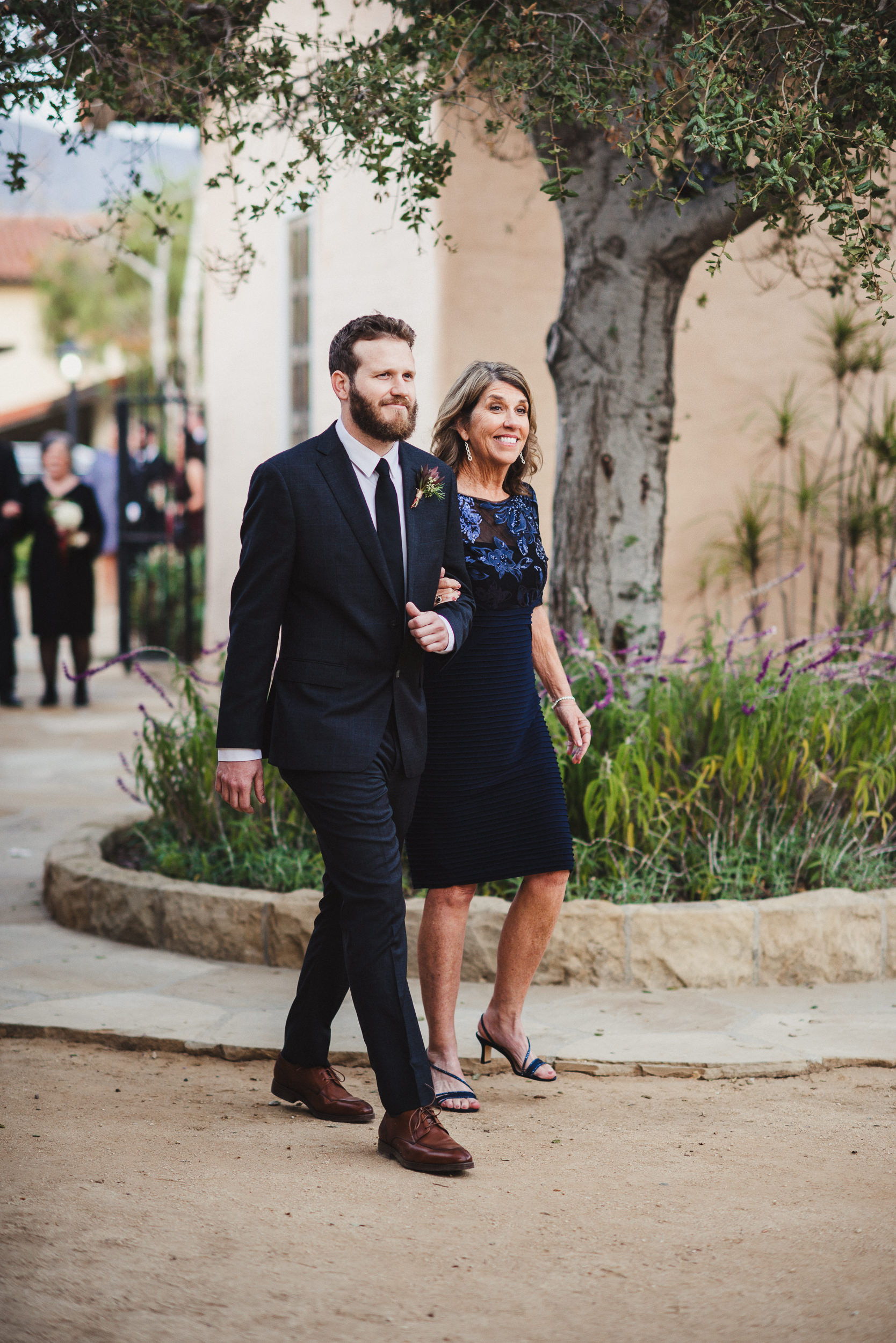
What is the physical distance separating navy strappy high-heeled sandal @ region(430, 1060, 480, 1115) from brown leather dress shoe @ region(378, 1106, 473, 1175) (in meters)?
0.38

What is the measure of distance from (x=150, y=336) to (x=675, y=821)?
1903 inches

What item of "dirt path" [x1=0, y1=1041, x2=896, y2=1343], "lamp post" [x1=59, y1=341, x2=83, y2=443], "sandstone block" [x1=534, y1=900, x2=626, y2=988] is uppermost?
"lamp post" [x1=59, y1=341, x2=83, y2=443]

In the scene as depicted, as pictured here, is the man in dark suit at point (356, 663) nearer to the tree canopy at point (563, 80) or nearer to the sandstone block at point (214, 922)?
the tree canopy at point (563, 80)

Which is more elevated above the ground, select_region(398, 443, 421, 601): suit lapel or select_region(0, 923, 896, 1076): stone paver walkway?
select_region(398, 443, 421, 601): suit lapel

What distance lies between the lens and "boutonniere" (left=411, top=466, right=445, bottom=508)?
340 centimetres

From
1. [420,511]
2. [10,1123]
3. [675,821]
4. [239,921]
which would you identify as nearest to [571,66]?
[420,511]

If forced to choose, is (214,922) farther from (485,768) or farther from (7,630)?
(7,630)

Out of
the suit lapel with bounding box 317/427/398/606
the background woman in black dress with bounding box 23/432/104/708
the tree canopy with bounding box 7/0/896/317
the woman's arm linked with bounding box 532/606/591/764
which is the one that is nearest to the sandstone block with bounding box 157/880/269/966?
the woman's arm linked with bounding box 532/606/591/764

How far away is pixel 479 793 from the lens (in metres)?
3.68

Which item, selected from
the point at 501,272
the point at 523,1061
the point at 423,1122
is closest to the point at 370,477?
the point at 423,1122

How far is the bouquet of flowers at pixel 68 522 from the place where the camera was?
428 inches

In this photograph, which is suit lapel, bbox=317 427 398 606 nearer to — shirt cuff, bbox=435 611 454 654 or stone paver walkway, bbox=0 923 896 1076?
shirt cuff, bbox=435 611 454 654

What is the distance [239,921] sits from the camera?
15.9ft

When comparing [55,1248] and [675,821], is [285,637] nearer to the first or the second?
[55,1248]
